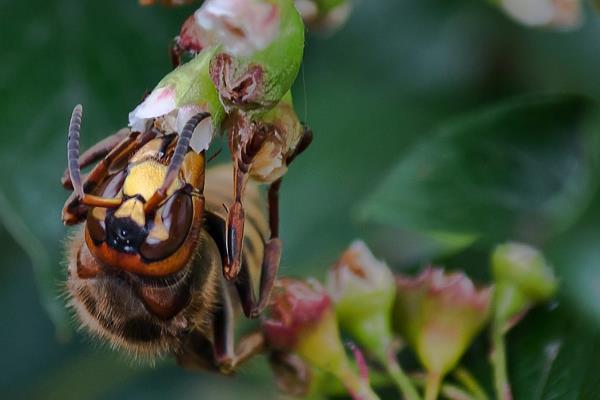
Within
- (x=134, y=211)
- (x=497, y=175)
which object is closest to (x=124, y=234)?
(x=134, y=211)

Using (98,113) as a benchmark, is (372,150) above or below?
below

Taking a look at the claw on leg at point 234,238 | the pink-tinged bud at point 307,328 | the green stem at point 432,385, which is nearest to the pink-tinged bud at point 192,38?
the claw on leg at point 234,238

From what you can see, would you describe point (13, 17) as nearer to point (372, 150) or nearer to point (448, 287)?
point (372, 150)

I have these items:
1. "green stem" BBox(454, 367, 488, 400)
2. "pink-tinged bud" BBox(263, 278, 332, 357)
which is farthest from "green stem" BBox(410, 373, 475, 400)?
"pink-tinged bud" BBox(263, 278, 332, 357)

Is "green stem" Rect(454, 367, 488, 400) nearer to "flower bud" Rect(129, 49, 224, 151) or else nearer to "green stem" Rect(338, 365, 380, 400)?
"green stem" Rect(338, 365, 380, 400)

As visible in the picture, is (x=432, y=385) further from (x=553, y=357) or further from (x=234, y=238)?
(x=234, y=238)

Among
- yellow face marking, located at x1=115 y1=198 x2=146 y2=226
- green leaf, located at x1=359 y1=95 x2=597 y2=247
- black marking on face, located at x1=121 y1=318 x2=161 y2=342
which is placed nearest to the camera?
yellow face marking, located at x1=115 y1=198 x2=146 y2=226

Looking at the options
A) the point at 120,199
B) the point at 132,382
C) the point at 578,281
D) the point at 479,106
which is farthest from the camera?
the point at 132,382

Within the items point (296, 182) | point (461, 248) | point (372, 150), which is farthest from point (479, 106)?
point (461, 248)
